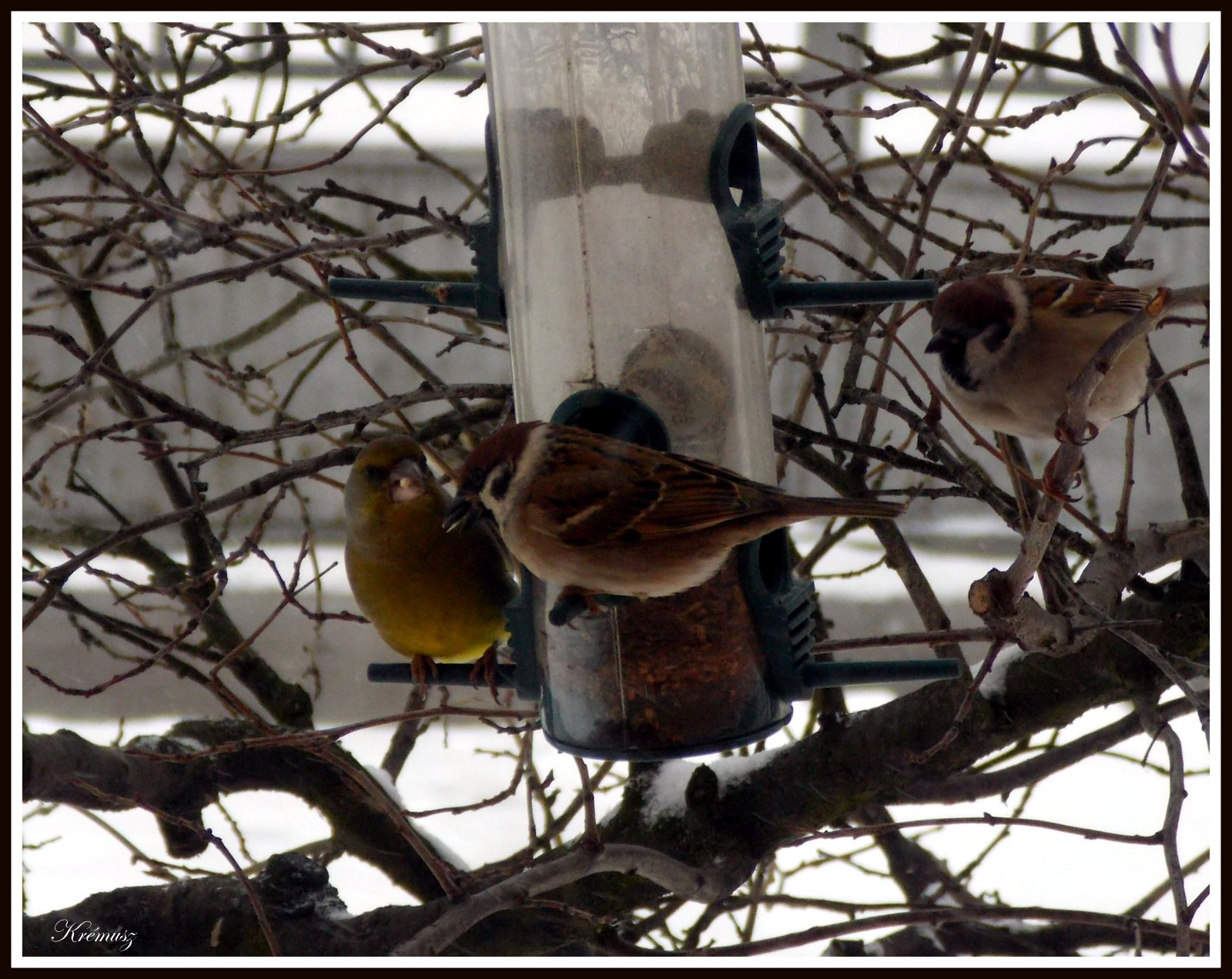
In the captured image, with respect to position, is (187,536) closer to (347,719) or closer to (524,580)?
(524,580)

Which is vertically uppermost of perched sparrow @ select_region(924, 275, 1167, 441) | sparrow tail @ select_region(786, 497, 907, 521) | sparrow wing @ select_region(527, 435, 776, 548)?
perched sparrow @ select_region(924, 275, 1167, 441)

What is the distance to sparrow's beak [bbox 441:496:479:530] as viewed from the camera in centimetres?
212

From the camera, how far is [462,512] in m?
2.13

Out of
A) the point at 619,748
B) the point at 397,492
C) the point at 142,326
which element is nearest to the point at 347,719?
the point at 142,326

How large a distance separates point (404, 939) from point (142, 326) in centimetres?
316

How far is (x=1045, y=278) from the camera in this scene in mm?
2689

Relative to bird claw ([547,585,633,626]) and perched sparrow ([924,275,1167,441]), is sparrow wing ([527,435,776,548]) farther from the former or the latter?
perched sparrow ([924,275,1167,441])

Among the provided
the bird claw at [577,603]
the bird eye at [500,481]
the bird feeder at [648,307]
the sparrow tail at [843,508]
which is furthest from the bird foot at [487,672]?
the sparrow tail at [843,508]

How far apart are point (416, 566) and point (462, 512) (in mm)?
427

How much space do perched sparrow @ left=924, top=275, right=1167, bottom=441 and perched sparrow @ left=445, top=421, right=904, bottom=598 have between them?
0.65 meters

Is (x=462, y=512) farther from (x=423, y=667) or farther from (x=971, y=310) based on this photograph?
(x=971, y=310)

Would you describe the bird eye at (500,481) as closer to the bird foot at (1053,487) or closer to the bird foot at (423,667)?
the bird foot at (423,667)

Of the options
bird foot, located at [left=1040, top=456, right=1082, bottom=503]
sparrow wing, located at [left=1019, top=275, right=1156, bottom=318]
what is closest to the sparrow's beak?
bird foot, located at [left=1040, top=456, right=1082, bottom=503]

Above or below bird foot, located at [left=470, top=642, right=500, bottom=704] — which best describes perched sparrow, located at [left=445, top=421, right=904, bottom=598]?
above
